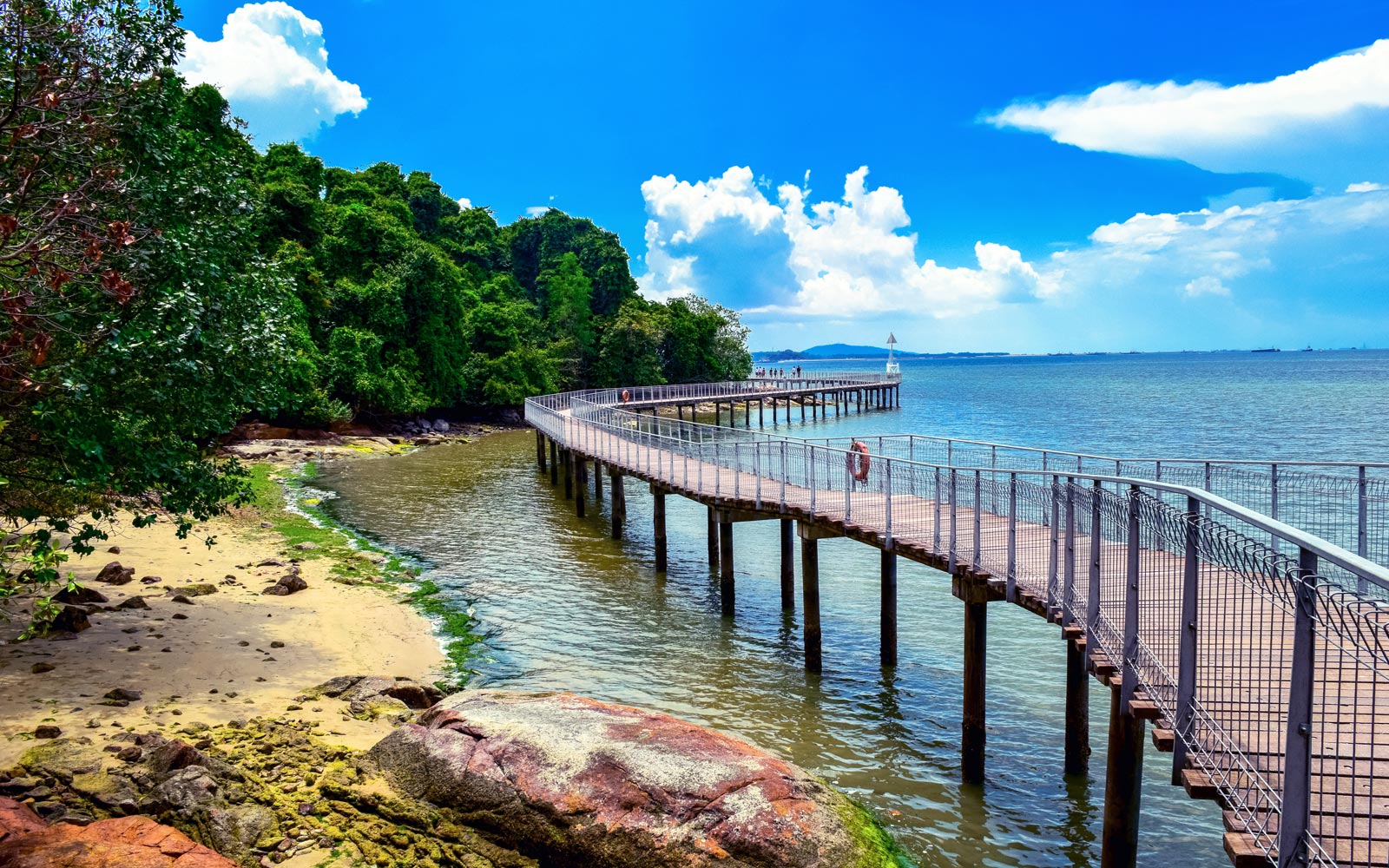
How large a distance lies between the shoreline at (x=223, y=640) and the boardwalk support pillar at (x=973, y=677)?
304 inches

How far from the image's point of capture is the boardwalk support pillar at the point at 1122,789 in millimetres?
8328

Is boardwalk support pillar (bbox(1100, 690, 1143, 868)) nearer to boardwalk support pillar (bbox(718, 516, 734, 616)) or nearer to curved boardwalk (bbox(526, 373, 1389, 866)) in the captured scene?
curved boardwalk (bbox(526, 373, 1389, 866))

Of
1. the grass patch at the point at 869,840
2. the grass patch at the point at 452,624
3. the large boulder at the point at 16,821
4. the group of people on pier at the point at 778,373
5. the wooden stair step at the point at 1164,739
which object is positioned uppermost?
the group of people on pier at the point at 778,373

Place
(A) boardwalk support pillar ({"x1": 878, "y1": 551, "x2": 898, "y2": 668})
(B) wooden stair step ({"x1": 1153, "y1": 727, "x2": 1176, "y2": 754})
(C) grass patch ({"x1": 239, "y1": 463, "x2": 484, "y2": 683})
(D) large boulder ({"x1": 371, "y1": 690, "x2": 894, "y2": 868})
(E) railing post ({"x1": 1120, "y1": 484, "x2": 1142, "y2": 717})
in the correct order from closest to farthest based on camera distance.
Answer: (B) wooden stair step ({"x1": 1153, "y1": 727, "x2": 1176, "y2": 754}) → (E) railing post ({"x1": 1120, "y1": 484, "x2": 1142, "y2": 717}) → (D) large boulder ({"x1": 371, "y1": 690, "x2": 894, "y2": 868}) → (A) boardwalk support pillar ({"x1": 878, "y1": 551, "x2": 898, "y2": 668}) → (C) grass patch ({"x1": 239, "y1": 463, "x2": 484, "y2": 683})

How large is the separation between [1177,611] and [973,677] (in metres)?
4.33

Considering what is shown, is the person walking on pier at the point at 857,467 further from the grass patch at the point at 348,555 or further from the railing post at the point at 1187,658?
the railing post at the point at 1187,658

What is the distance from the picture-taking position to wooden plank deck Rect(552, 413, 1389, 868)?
17.3ft

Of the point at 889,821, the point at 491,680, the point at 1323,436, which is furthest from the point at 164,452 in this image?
the point at 1323,436

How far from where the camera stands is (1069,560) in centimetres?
923

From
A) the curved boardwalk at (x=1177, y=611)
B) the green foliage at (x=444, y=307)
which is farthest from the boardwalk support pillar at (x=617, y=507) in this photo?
the green foliage at (x=444, y=307)

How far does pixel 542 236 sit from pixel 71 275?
90.8 meters

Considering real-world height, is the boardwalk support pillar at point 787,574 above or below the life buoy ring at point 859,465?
below

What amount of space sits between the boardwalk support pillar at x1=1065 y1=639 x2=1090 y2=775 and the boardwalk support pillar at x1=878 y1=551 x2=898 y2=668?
13.2 feet

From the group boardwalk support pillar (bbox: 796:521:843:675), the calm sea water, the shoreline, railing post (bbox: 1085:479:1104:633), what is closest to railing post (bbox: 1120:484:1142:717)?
railing post (bbox: 1085:479:1104:633)
